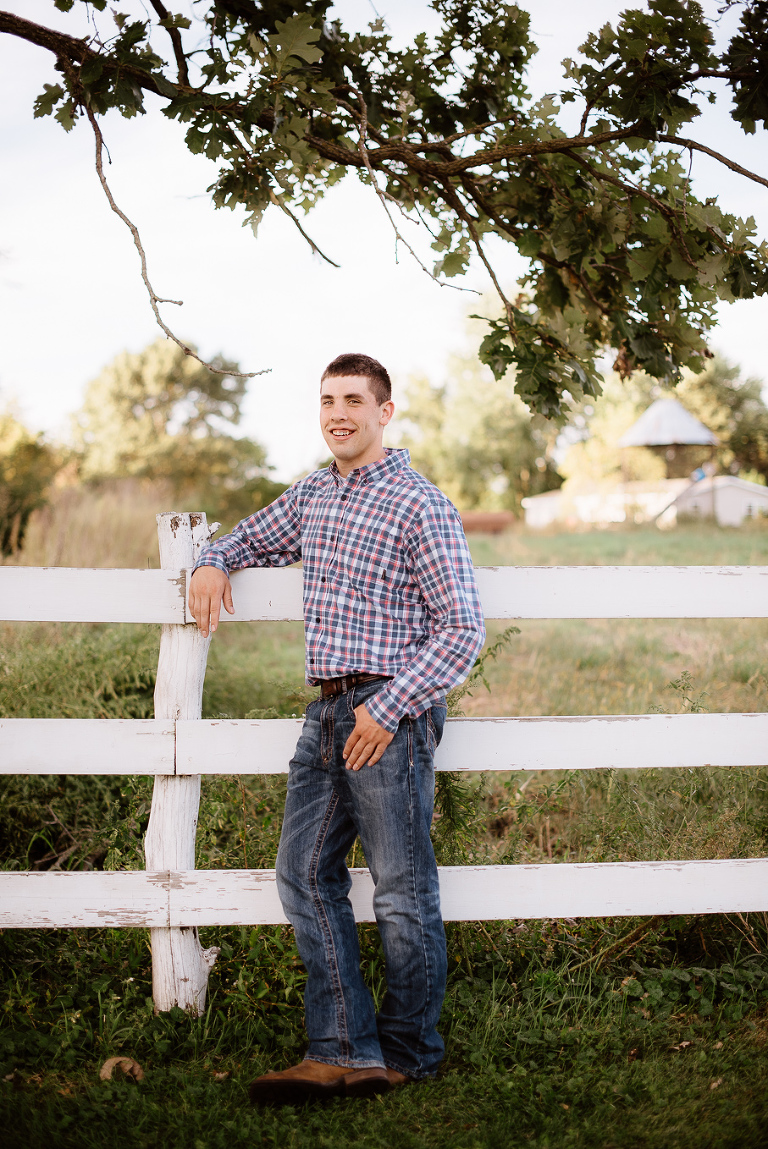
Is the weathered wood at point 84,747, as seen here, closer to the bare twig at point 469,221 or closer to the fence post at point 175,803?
the fence post at point 175,803

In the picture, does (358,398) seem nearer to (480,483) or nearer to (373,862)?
(373,862)

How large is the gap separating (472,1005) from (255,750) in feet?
3.52

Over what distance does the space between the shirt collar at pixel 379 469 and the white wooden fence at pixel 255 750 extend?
40cm

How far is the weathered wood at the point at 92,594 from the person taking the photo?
8.53 ft

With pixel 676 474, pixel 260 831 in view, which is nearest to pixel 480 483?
pixel 676 474

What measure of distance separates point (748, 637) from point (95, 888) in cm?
631

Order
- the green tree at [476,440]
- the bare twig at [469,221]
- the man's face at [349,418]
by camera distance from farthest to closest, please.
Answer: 1. the green tree at [476,440]
2. the bare twig at [469,221]
3. the man's face at [349,418]

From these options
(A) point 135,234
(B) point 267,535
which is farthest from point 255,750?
(A) point 135,234

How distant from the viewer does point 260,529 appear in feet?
9.02

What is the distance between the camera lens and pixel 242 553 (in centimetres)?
269

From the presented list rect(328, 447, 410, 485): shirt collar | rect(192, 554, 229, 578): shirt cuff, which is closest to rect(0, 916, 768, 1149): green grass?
rect(192, 554, 229, 578): shirt cuff

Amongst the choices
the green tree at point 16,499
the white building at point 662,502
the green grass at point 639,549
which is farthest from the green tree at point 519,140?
the white building at point 662,502

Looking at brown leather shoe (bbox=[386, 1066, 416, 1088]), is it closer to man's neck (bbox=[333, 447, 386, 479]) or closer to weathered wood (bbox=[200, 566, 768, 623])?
weathered wood (bbox=[200, 566, 768, 623])

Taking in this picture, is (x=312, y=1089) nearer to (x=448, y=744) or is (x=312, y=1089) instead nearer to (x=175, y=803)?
(x=175, y=803)
